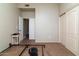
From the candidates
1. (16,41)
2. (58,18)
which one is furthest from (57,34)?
(16,41)

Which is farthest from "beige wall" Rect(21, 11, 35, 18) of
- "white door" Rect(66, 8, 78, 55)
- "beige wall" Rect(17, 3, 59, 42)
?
"white door" Rect(66, 8, 78, 55)

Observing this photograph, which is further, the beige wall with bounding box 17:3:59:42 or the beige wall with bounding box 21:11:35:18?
the beige wall with bounding box 21:11:35:18

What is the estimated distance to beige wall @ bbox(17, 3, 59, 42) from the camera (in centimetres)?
814

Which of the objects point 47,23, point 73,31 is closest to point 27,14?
point 47,23

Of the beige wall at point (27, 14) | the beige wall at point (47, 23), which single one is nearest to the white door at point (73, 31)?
the beige wall at point (47, 23)

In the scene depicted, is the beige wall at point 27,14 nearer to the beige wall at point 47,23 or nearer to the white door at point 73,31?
the beige wall at point 47,23

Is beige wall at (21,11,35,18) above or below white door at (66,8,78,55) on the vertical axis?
above

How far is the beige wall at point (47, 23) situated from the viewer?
814cm

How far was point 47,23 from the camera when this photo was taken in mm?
8234

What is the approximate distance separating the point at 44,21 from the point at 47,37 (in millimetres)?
1092

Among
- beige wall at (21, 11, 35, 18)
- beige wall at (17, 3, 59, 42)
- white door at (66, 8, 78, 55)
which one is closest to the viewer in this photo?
white door at (66, 8, 78, 55)

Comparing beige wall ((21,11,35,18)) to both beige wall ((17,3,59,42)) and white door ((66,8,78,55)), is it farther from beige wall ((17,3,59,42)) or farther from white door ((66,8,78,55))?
white door ((66,8,78,55))

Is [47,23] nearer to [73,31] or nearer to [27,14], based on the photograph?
[27,14]

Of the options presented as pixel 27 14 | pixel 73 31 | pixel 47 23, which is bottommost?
pixel 73 31
